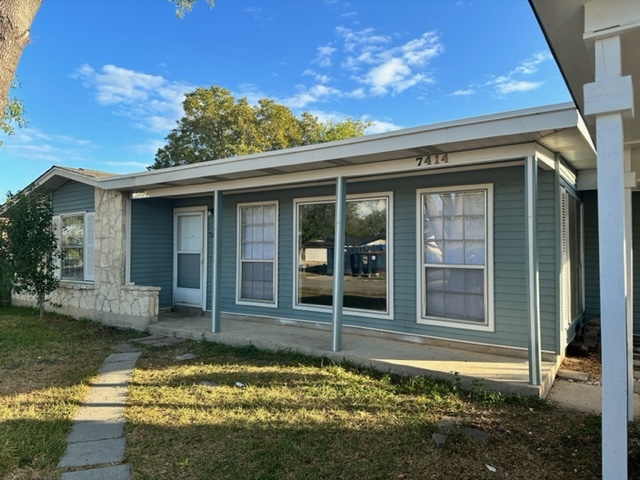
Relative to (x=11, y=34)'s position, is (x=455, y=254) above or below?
below

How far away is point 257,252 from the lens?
7410 millimetres

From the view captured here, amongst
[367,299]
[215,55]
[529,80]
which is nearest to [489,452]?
[367,299]

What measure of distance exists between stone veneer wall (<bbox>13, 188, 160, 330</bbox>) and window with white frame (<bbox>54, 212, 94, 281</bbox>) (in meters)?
0.37

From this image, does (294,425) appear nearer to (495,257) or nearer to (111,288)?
(495,257)

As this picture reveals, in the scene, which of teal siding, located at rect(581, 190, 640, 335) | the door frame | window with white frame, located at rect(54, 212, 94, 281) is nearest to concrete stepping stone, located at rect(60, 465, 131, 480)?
the door frame

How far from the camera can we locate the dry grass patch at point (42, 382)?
2.92m

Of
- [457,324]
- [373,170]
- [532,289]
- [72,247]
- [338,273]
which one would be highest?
[373,170]

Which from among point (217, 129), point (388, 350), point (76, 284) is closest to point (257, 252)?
point (388, 350)

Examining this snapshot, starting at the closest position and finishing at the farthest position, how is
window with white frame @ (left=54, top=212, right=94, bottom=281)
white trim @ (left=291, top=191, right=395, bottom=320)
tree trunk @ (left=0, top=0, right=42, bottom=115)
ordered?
tree trunk @ (left=0, top=0, right=42, bottom=115), white trim @ (left=291, top=191, right=395, bottom=320), window with white frame @ (left=54, top=212, right=94, bottom=281)

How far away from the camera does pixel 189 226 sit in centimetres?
851

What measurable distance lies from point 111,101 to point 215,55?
5371 millimetres

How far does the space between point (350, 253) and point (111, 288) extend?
15.4 feet

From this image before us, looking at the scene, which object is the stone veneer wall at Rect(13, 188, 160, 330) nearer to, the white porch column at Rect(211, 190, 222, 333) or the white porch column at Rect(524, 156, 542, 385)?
the white porch column at Rect(211, 190, 222, 333)

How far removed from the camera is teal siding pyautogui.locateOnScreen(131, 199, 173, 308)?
315 inches
